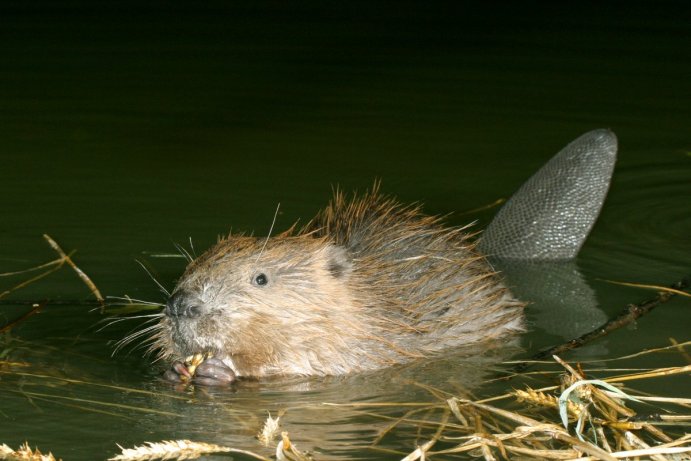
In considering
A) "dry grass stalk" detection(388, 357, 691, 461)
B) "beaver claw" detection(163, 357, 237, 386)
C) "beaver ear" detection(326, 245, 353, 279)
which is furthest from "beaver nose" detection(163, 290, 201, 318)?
"dry grass stalk" detection(388, 357, 691, 461)

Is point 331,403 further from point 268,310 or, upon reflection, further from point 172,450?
point 172,450

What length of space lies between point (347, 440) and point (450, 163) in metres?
3.54

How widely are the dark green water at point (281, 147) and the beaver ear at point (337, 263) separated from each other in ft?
1.09

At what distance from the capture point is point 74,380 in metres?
4.00

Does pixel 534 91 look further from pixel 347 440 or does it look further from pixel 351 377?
pixel 347 440

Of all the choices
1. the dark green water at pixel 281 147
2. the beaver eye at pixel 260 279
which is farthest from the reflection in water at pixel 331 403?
the beaver eye at pixel 260 279

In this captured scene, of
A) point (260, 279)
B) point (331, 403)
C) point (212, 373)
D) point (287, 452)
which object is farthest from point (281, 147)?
point (287, 452)

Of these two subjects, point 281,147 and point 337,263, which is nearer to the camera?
point 337,263

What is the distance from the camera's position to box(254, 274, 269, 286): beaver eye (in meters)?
4.07

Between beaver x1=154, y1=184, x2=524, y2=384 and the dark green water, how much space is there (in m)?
0.09

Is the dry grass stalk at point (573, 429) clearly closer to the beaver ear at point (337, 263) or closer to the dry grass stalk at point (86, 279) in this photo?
the beaver ear at point (337, 263)

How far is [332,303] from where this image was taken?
4.18 meters

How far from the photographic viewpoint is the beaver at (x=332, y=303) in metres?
4.01

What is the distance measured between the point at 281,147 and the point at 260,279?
321cm
